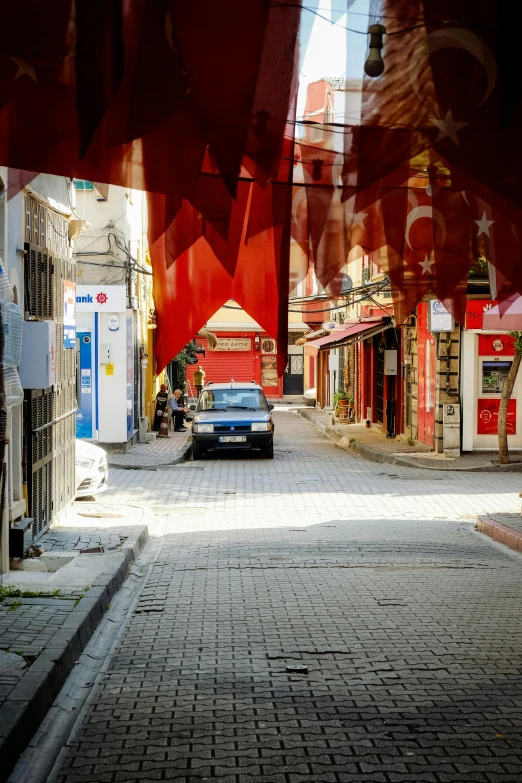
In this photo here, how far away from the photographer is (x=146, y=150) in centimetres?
409

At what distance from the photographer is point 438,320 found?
2061cm

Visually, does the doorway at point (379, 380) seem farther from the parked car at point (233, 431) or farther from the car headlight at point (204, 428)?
the car headlight at point (204, 428)

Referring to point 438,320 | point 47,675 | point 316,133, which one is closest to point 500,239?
point 316,133

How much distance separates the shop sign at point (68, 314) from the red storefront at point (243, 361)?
40.1 metres

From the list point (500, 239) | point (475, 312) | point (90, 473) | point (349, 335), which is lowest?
point (90, 473)

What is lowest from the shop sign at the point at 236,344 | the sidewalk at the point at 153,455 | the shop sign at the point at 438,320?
the sidewalk at the point at 153,455

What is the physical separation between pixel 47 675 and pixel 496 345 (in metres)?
17.4

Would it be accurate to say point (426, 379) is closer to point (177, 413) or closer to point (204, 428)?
point (204, 428)

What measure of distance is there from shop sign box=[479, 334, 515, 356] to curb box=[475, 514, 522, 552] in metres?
8.99

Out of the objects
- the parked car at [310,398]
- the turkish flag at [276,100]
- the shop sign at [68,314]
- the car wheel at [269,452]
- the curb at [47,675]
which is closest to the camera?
the turkish flag at [276,100]

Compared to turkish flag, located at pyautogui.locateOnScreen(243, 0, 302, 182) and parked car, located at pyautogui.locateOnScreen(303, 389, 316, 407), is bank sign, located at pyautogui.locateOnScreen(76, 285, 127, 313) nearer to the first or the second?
turkish flag, located at pyautogui.locateOnScreen(243, 0, 302, 182)

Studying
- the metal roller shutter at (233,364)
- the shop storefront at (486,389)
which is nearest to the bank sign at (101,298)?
the shop storefront at (486,389)

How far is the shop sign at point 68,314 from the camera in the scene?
1185 centimetres

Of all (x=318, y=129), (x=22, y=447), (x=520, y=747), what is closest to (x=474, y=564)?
(x=22, y=447)
